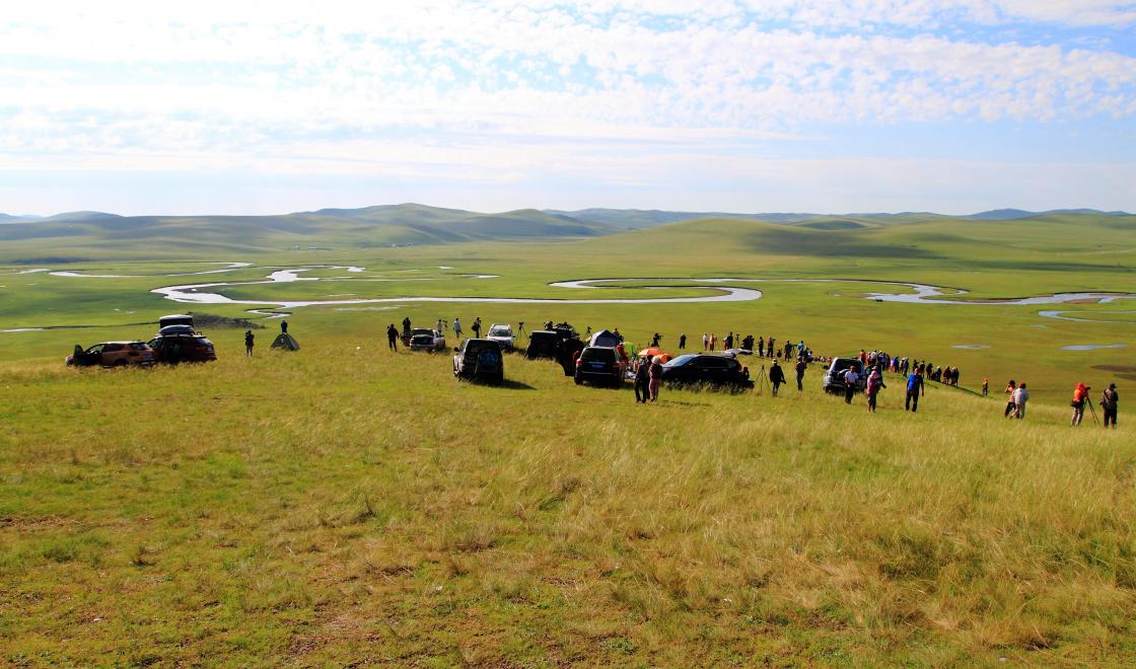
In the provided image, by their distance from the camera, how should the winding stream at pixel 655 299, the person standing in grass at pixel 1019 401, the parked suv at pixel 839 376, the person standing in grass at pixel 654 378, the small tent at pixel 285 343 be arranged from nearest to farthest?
1. the person standing in grass at pixel 654 378
2. the person standing in grass at pixel 1019 401
3. the parked suv at pixel 839 376
4. the small tent at pixel 285 343
5. the winding stream at pixel 655 299

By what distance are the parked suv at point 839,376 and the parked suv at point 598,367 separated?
27.9 feet

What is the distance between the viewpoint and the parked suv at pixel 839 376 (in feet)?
104

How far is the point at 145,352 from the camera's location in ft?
110

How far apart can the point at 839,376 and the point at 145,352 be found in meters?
26.8

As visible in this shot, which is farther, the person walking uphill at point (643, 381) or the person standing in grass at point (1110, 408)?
the person standing in grass at point (1110, 408)

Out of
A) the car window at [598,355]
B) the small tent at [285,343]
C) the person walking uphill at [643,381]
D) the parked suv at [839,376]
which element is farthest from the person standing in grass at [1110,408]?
the small tent at [285,343]

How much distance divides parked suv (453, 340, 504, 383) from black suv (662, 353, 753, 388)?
19.3ft

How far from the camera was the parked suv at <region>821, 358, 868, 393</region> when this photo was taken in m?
31.8

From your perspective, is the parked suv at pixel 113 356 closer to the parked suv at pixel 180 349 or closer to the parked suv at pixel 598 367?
the parked suv at pixel 180 349

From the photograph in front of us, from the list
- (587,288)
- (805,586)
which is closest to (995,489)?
(805,586)

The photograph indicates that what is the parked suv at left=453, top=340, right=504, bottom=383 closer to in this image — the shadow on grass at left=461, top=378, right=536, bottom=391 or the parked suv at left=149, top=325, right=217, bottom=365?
the shadow on grass at left=461, top=378, right=536, bottom=391

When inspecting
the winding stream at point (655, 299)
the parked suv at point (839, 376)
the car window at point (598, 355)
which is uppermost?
the car window at point (598, 355)

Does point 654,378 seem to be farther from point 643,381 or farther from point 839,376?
point 839,376

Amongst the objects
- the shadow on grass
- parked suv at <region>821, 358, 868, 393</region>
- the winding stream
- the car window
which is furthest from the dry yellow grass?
the winding stream
